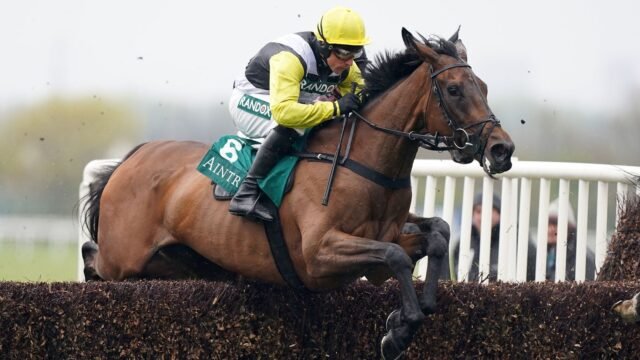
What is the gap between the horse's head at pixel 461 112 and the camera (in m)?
5.09

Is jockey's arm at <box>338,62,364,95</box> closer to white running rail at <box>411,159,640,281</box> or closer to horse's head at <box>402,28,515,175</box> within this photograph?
horse's head at <box>402,28,515,175</box>

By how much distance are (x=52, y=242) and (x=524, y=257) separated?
9.86 m

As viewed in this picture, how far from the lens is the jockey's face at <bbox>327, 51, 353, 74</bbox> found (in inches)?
225

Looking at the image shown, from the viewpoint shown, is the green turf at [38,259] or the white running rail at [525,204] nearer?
the white running rail at [525,204]

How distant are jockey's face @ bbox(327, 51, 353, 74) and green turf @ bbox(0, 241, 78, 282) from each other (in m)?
10.5

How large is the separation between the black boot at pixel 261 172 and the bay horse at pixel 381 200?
107 millimetres

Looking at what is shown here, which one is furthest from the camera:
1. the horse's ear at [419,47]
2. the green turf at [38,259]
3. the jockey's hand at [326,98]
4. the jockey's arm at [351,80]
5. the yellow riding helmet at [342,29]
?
the green turf at [38,259]

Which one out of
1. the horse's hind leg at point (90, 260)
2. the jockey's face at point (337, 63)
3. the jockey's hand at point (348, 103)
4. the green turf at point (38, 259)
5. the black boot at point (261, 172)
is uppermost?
the jockey's face at point (337, 63)

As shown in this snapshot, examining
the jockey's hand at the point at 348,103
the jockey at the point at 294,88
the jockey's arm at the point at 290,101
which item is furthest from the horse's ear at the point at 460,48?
the jockey's arm at the point at 290,101

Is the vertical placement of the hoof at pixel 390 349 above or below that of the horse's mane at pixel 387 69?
below

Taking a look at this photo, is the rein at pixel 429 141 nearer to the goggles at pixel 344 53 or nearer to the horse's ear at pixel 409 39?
the horse's ear at pixel 409 39

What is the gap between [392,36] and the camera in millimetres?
12789

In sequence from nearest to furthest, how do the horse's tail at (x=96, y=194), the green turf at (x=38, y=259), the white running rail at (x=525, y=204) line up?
the horse's tail at (x=96, y=194) → the white running rail at (x=525, y=204) → the green turf at (x=38, y=259)

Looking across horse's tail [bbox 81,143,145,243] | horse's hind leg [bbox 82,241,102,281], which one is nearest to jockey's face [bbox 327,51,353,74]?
horse's tail [bbox 81,143,145,243]
